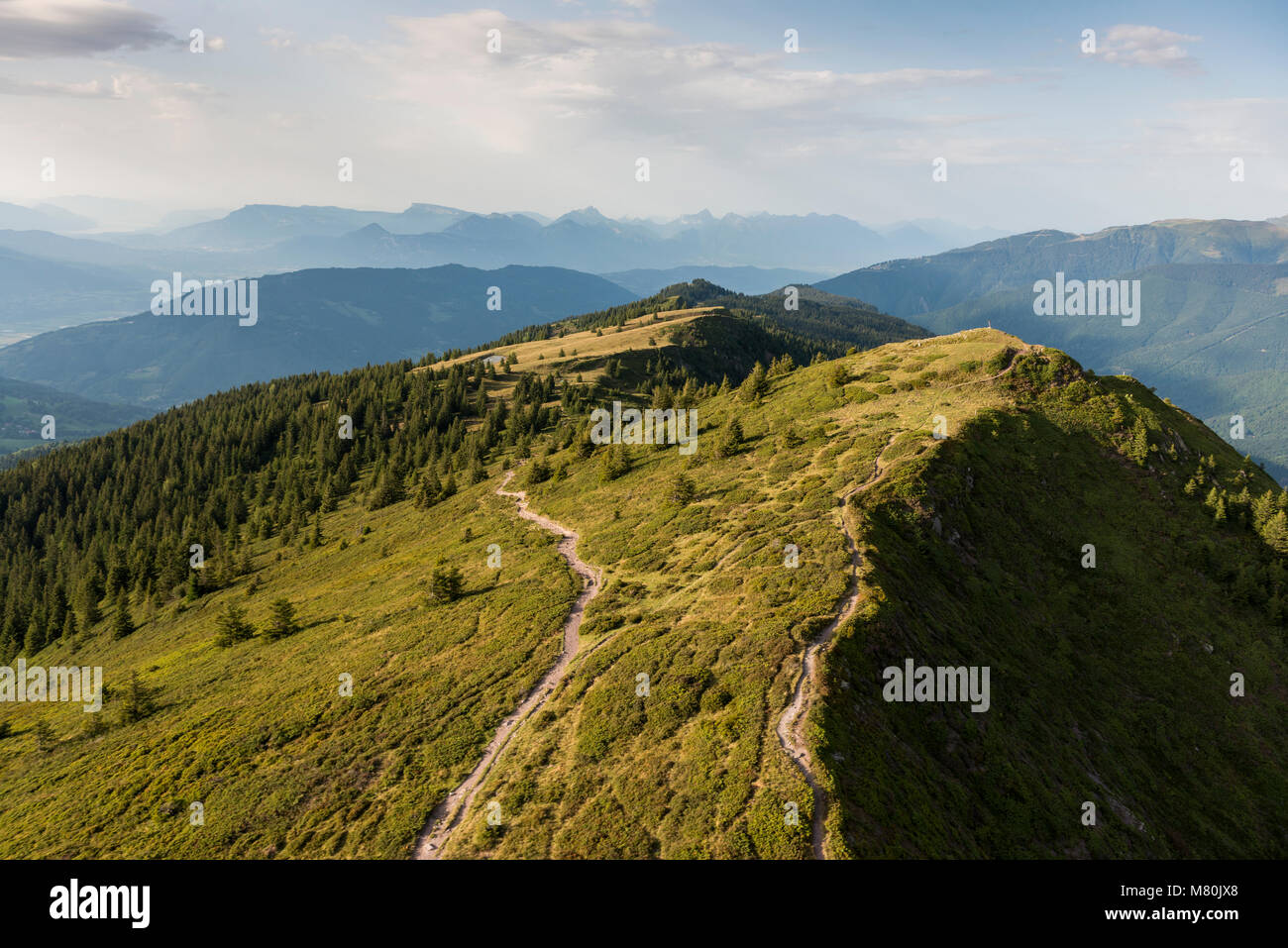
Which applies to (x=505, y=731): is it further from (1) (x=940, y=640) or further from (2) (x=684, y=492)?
(2) (x=684, y=492)

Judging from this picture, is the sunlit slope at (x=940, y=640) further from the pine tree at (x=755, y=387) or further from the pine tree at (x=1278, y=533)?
the pine tree at (x=755, y=387)

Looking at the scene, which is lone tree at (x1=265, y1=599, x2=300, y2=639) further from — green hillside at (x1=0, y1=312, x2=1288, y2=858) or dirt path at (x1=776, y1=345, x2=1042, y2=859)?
dirt path at (x1=776, y1=345, x2=1042, y2=859)

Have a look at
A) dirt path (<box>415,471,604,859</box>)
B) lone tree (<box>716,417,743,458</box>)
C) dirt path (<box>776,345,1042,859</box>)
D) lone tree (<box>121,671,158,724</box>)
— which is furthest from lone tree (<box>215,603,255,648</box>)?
dirt path (<box>776,345,1042,859</box>)

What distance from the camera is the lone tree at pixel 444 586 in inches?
2095

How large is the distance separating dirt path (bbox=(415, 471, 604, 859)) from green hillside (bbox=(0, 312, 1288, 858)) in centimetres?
71

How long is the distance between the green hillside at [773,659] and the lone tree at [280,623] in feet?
5.90

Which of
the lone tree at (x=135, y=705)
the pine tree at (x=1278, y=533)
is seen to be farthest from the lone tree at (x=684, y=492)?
the pine tree at (x=1278, y=533)

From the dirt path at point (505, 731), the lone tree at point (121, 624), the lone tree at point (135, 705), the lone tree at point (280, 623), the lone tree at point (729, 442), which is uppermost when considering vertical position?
the lone tree at point (729, 442)

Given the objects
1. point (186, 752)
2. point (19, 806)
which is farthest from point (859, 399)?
point (19, 806)

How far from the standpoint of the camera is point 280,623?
59.6 metres

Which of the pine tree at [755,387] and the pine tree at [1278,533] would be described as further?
the pine tree at [755,387]
